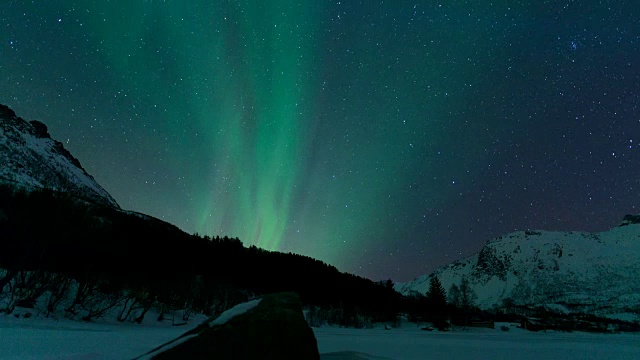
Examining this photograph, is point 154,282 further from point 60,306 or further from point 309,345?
point 309,345

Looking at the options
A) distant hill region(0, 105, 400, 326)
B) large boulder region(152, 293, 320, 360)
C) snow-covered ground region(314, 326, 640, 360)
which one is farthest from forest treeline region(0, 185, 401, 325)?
large boulder region(152, 293, 320, 360)

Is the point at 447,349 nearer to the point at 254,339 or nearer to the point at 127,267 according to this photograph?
the point at 254,339

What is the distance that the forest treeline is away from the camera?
30266mm

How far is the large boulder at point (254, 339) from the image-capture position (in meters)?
5.18

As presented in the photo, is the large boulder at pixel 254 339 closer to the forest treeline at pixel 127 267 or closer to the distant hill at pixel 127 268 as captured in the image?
the distant hill at pixel 127 268

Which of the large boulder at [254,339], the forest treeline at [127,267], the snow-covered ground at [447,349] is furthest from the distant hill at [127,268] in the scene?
the large boulder at [254,339]

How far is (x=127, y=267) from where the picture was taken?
4259 cm

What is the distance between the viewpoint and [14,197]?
33.2 m

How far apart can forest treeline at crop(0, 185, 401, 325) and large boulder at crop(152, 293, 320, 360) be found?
26190 millimetres

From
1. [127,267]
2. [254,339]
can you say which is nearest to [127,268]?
[127,267]

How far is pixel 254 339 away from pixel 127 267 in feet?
145

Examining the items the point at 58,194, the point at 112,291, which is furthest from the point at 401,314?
the point at 58,194

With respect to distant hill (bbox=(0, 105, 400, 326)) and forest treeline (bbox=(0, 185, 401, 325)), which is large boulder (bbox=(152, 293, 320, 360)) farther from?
forest treeline (bbox=(0, 185, 401, 325))

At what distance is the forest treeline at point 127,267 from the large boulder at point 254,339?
26190mm
